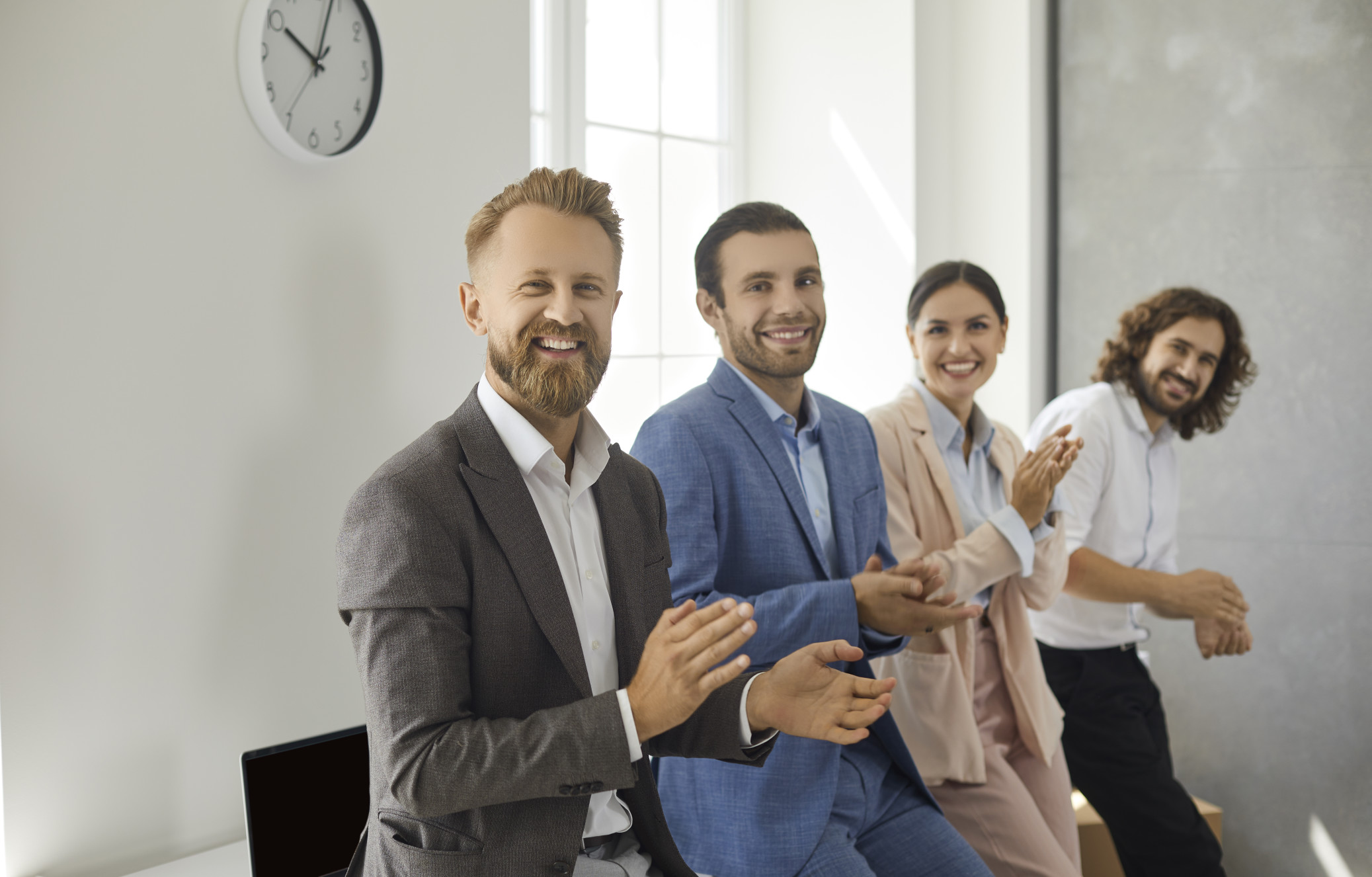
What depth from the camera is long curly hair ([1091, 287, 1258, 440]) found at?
292cm

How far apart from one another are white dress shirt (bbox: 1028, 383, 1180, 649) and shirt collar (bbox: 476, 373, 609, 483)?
5.66ft

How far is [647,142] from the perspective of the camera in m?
3.72

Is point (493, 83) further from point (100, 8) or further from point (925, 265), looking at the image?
point (925, 265)

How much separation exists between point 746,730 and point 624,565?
29 cm

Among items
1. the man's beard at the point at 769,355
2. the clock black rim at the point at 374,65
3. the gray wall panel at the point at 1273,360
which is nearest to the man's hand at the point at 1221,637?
the gray wall panel at the point at 1273,360

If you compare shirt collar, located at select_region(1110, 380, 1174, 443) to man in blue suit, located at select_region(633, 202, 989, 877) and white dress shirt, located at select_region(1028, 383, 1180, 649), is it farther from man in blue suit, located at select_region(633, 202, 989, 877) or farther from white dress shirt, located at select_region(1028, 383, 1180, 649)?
man in blue suit, located at select_region(633, 202, 989, 877)

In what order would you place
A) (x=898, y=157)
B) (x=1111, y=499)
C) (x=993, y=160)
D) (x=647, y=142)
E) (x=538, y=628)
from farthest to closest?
(x=993, y=160), (x=898, y=157), (x=647, y=142), (x=1111, y=499), (x=538, y=628)

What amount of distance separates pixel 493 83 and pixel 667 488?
122cm

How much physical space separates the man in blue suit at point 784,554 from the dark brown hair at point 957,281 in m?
0.55

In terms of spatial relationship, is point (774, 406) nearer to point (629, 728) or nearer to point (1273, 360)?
point (629, 728)

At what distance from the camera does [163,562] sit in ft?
5.69

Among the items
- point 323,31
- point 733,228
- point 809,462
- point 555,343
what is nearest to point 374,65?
point 323,31

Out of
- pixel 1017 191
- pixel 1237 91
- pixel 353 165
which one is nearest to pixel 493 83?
pixel 353 165

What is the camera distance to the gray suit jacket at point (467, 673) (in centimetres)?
118
